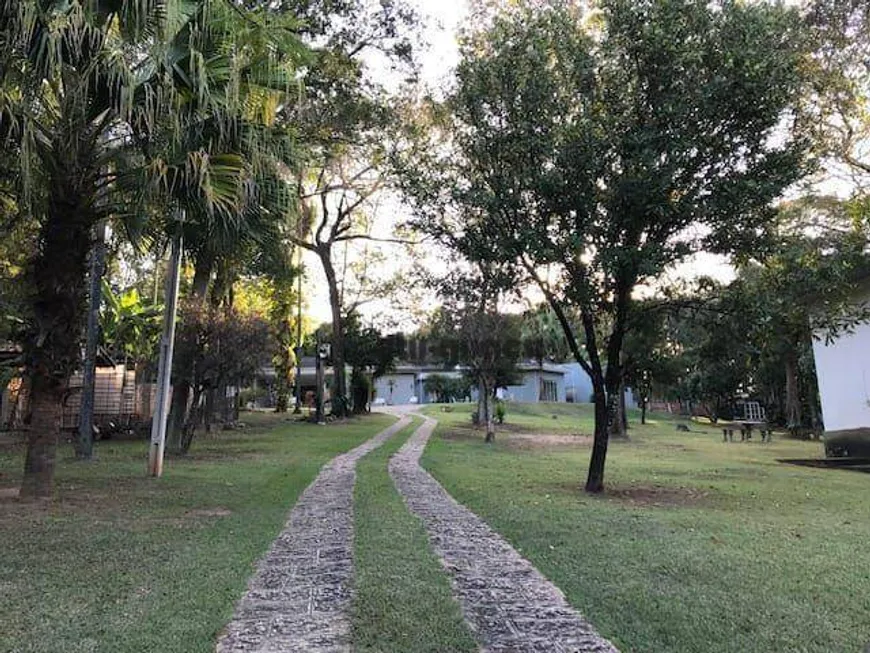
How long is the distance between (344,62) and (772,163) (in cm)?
997

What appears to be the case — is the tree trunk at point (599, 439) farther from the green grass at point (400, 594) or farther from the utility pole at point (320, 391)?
the utility pole at point (320, 391)

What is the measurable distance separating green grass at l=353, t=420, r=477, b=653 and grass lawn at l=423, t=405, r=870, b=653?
1.00 m

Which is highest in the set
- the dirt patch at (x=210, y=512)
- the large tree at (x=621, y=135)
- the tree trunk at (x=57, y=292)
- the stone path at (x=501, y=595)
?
the large tree at (x=621, y=135)

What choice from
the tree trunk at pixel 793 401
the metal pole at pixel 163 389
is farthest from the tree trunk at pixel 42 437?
the tree trunk at pixel 793 401

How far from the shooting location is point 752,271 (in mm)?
11633

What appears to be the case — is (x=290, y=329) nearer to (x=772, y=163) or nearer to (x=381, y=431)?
(x=381, y=431)

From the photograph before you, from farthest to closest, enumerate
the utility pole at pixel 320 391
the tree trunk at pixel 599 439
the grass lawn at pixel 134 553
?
the utility pole at pixel 320 391, the tree trunk at pixel 599 439, the grass lawn at pixel 134 553

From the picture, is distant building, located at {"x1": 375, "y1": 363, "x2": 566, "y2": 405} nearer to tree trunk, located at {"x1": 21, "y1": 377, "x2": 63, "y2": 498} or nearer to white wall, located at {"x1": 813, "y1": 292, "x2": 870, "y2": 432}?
white wall, located at {"x1": 813, "y1": 292, "x2": 870, "y2": 432}

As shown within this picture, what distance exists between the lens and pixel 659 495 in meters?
11.7

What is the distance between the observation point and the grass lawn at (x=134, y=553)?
441 centimetres

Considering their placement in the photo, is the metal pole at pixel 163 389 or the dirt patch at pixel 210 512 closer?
the dirt patch at pixel 210 512

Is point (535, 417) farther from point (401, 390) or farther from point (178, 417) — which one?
point (178, 417)

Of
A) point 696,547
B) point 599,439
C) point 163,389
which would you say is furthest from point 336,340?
point 696,547

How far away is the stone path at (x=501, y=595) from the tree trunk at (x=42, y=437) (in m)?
5.24
